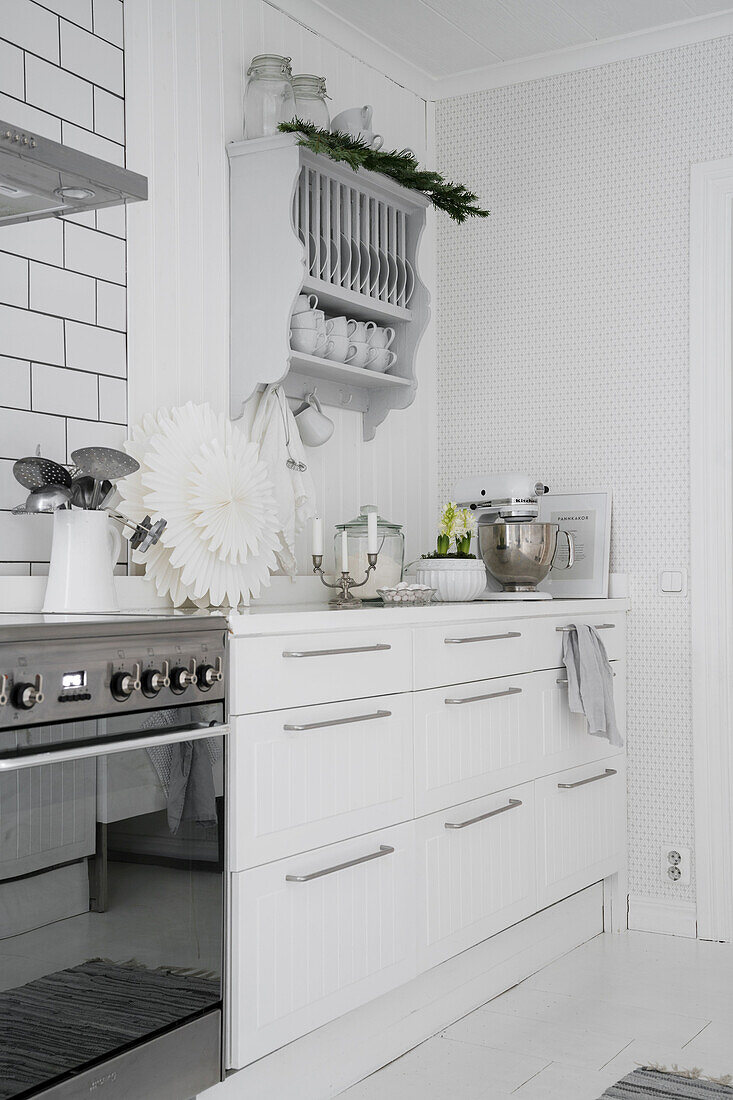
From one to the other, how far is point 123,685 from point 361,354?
5.13ft

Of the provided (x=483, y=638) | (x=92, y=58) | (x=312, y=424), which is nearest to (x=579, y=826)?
(x=483, y=638)

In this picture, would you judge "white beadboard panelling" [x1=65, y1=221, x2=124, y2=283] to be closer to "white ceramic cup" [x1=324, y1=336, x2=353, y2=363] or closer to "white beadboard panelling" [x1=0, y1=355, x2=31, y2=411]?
"white beadboard panelling" [x1=0, y1=355, x2=31, y2=411]

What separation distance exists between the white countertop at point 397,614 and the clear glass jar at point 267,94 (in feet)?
3.94

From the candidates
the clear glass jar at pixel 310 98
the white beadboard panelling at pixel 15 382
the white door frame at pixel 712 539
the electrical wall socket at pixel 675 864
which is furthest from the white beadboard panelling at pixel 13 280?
the electrical wall socket at pixel 675 864

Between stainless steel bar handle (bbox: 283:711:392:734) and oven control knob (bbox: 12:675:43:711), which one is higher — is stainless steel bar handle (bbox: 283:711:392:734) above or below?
below

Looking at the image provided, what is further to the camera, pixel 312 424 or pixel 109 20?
pixel 312 424

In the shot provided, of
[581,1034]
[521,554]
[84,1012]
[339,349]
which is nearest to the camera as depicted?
[84,1012]

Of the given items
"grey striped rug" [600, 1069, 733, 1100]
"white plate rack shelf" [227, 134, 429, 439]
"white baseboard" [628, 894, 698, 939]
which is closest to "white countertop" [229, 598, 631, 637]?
"white plate rack shelf" [227, 134, 429, 439]

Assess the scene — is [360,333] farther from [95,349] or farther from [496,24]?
[496,24]

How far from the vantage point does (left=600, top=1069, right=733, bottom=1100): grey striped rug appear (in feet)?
7.27

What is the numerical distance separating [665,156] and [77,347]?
6.40 ft

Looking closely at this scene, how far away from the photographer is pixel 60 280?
7.63 ft

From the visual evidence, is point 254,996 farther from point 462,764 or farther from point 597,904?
point 597,904

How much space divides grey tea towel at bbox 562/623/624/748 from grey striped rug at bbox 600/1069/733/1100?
3.02ft
